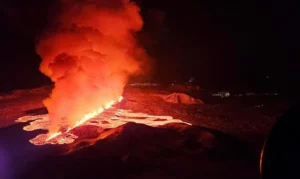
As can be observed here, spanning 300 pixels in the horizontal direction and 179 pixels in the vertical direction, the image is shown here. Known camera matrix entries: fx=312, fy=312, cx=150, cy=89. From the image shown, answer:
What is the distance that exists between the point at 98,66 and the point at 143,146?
26.1ft

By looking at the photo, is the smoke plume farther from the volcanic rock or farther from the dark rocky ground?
the volcanic rock

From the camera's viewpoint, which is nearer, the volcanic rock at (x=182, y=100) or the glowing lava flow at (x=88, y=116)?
the glowing lava flow at (x=88, y=116)

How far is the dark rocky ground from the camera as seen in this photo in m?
7.79

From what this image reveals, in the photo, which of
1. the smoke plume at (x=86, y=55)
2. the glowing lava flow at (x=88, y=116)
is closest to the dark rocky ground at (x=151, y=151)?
the glowing lava flow at (x=88, y=116)

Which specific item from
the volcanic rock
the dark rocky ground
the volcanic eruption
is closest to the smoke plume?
the volcanic eruption

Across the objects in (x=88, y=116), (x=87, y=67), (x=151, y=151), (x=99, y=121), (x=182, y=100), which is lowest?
(x=151, y=151)

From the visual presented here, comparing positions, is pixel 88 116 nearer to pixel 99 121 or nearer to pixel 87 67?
pixel 99 121

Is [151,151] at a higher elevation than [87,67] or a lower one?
lower

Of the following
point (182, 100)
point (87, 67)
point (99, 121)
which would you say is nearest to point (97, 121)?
point (99, 121)

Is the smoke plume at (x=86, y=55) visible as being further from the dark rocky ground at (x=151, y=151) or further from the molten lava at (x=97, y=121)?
the dark rocky ground at (x=151, y=151)

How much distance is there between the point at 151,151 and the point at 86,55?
8.30 m

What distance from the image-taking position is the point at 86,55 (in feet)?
52.0

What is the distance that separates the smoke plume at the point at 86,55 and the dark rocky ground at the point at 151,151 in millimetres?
2133

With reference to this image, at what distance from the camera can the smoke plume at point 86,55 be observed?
13.7m
